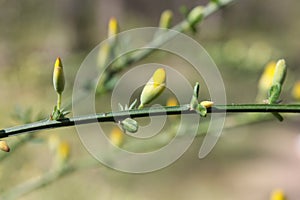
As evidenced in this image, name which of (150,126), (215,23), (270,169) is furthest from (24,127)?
(215,23)

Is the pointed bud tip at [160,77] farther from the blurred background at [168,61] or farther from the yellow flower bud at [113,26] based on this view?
the yellow flower bud at [113,26]

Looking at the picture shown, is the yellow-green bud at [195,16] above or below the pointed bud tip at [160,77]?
above

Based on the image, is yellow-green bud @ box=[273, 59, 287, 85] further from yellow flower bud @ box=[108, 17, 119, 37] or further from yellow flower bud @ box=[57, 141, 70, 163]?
yellow flower bud @ box=[57, 141, 70, 163]

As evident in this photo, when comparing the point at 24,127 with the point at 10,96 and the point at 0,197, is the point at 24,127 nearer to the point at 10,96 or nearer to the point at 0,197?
the point at 0,197

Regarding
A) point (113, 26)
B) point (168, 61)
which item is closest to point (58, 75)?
point (113, 26)

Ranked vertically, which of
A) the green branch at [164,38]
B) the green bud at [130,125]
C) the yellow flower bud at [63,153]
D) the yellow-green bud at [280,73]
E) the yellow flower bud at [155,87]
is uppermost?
the green branch at [164,38]

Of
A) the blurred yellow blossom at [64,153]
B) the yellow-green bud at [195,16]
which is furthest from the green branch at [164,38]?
the blurred yellow blossom at [64,153]

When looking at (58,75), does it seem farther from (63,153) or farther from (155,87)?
(63,153)

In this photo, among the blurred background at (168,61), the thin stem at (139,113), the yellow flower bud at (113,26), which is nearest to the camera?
the thin stem at (139,113)

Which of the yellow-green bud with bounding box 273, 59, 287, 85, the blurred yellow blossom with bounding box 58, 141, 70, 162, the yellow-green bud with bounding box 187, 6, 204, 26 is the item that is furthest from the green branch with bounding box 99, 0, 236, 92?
the yellow-green bud with bounding box 273, 59, 287, 85
